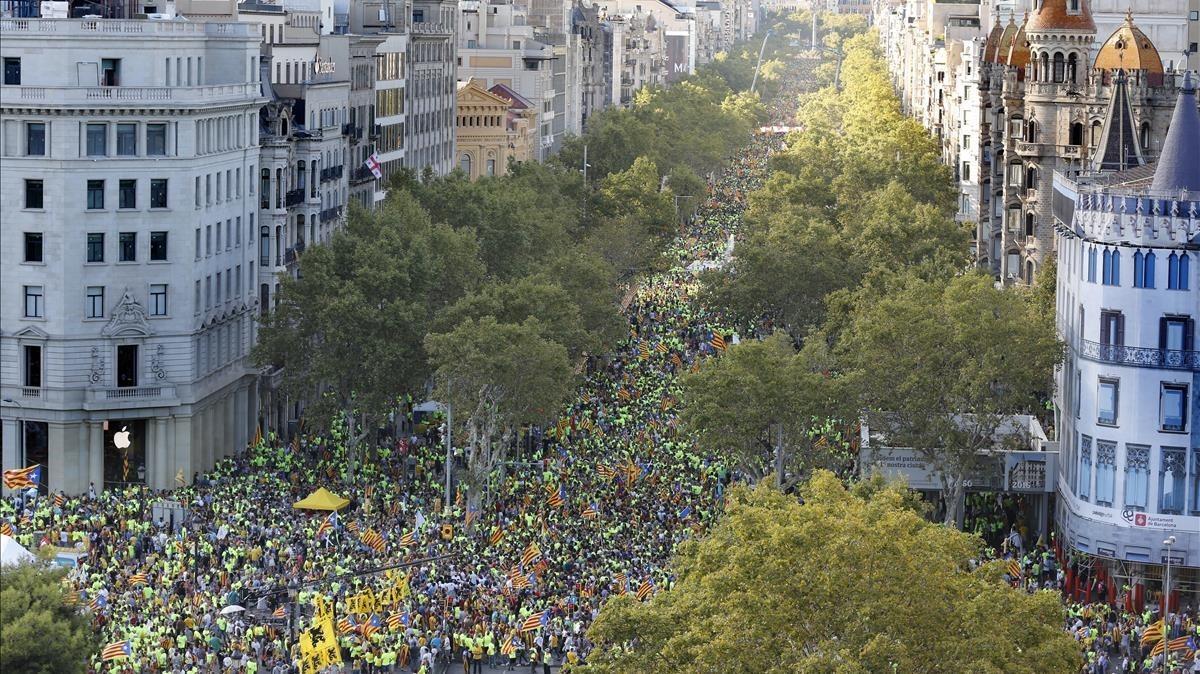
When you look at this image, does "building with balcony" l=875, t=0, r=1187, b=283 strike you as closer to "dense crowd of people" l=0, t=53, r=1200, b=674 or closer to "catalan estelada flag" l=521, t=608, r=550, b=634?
"dense crowd of people" l=0, t=53, r=1200, b=674

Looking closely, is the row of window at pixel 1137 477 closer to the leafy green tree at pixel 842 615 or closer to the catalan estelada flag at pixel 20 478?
the leafy green tree at pixel 842 615

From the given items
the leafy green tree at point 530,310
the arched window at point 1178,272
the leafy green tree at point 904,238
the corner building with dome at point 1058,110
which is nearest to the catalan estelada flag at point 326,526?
the leafy green tree at point 530,310

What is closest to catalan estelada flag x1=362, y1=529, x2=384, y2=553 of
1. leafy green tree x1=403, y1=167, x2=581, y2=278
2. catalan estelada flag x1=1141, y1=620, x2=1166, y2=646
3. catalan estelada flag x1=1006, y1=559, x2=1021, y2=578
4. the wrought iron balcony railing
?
catalan estelada flag x1=1006, y1=559, x2=1021, y2=578

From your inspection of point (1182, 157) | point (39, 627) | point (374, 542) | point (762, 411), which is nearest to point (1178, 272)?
point (1182, 157)

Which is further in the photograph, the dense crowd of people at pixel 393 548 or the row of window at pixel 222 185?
the row of window at pixel 222 185

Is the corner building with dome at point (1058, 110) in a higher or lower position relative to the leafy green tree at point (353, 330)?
higher
